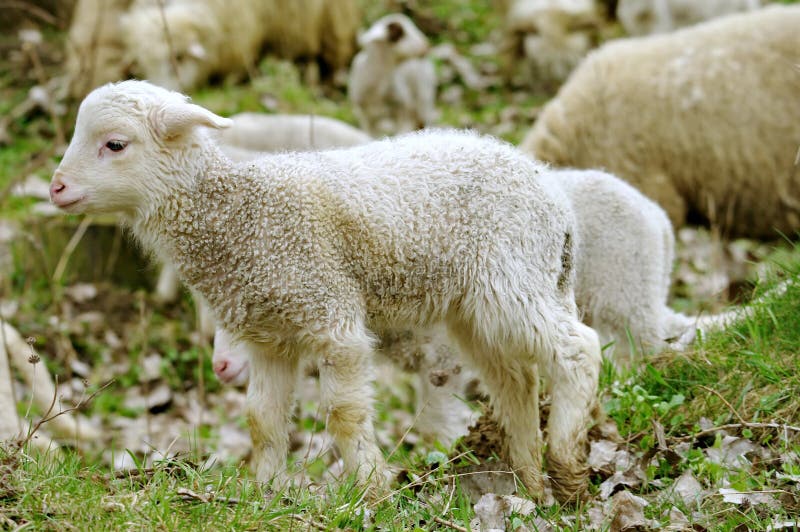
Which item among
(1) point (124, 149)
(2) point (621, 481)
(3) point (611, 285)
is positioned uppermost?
(1) point (124, 149)

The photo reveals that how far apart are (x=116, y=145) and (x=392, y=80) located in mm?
6061

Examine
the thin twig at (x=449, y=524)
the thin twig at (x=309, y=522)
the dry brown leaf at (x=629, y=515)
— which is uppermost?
the thin twig at (x=309, y=522)

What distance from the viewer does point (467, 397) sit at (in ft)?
19.1

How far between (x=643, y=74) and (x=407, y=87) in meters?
2.48

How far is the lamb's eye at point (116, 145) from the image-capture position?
140 inches

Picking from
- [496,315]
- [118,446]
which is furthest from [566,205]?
[118,446]

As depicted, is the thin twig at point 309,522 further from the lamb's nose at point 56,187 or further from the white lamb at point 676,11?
the white lamb at point 676,11

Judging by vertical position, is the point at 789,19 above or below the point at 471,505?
above

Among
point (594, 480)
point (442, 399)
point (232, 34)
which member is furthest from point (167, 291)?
point (594, 480)

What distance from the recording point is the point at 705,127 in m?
7.60

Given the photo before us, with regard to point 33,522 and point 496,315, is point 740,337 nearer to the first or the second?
point 496,315

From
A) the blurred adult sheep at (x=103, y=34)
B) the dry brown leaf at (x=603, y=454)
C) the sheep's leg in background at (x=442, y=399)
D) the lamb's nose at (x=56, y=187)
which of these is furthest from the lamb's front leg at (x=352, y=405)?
the blurred adult sheep at (x=103, y=34)

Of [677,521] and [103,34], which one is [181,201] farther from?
[103,34]

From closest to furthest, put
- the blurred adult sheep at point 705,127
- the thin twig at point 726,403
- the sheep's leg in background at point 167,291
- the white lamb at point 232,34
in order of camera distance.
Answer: the thin twig at point 726,403
the blurred adult sheep at point 705,127
the sheep's leg in background at point 167,291
the white lamb at point 232,34
